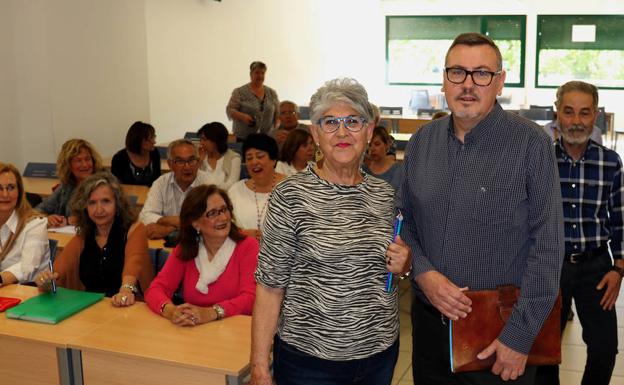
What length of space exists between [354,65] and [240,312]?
13773mm

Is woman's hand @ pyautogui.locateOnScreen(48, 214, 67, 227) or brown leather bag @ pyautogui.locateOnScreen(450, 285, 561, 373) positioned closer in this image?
brown leather bag @ pyautogui.locateOnScreen(450, 285, 561, 373)

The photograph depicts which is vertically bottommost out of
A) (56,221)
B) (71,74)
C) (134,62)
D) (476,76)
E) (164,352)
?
(164,352)

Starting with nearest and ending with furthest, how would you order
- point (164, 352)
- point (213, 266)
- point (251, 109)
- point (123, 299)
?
point (164, 352) → point (123, 299) → point (213, 266) → point (251, 109)

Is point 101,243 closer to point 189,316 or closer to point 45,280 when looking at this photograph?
point 45,280

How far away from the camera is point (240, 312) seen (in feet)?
10.3

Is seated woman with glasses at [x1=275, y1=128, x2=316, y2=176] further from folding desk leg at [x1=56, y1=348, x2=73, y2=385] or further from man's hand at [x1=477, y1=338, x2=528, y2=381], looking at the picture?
man's hand at [x1=477, y1=338, x2=528, y2=381]

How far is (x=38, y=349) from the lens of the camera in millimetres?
2877

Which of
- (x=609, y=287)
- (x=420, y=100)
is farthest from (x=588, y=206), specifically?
(x=420, y=100)

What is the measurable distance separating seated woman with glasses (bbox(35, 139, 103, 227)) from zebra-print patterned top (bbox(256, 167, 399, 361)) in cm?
395

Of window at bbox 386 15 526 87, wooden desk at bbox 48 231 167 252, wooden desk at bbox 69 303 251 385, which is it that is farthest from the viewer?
window at bbox 386 15 526 87

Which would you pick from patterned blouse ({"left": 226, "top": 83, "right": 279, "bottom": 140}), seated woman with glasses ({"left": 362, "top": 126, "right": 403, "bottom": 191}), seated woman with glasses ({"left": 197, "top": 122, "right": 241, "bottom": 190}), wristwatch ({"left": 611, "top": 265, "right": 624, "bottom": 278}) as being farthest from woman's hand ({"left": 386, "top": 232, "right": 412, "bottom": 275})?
patterned blouse ({"left": 226, "top": 83, "right": 279, "bottom": 140})

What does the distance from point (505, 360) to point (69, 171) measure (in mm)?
4438

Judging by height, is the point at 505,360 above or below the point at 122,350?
above

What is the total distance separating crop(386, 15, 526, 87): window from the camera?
15844 millimetres
